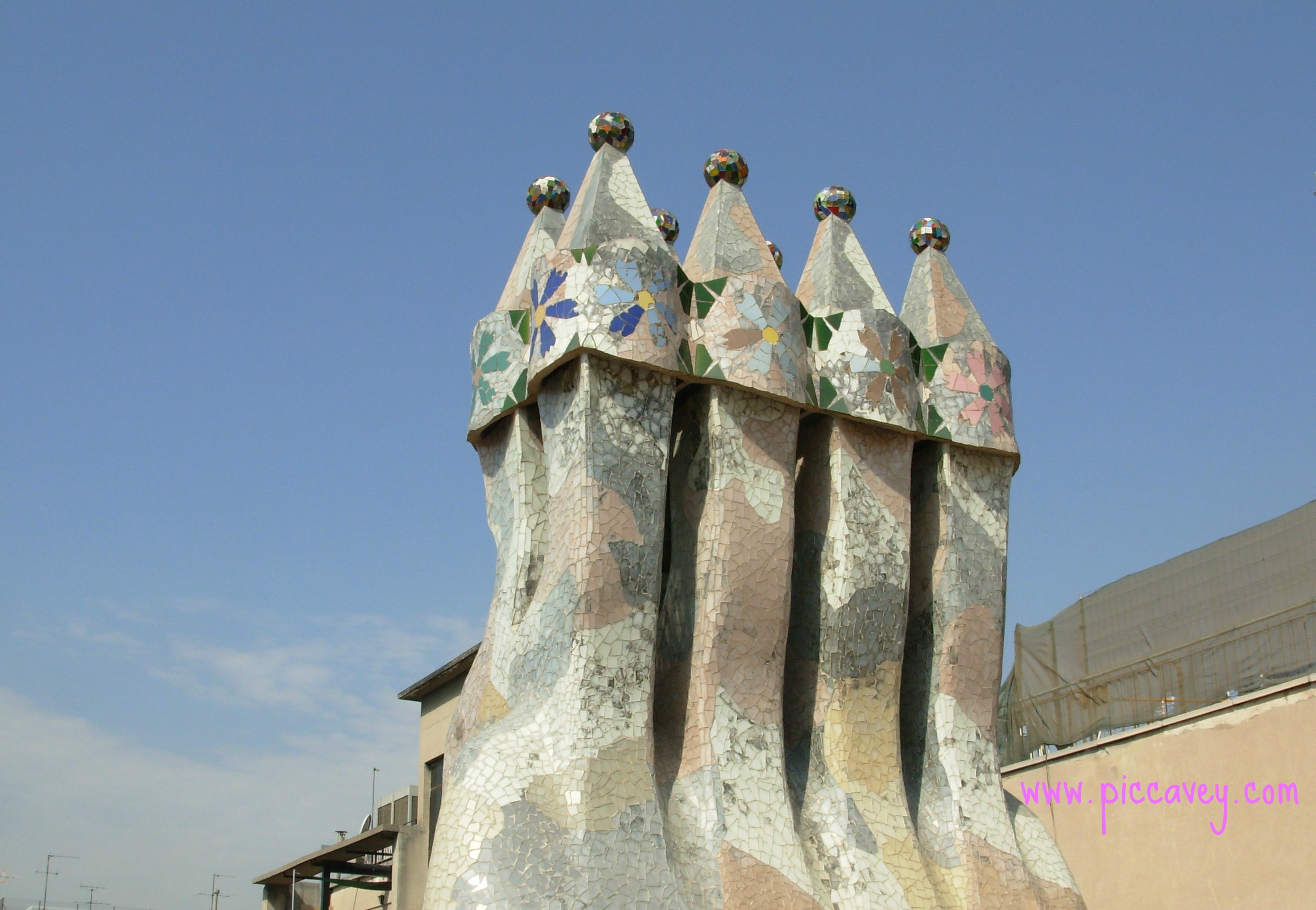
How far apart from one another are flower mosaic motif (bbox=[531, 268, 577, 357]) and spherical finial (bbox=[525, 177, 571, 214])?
1.72 meters

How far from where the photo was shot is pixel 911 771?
38.7ft

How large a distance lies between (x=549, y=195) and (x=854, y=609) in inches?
175

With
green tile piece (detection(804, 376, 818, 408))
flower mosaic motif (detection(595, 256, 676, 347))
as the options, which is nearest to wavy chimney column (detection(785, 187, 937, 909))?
green tile piece (detection(804, 376, 818, 408))

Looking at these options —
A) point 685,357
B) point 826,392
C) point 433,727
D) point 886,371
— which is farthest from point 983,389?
point 433,727

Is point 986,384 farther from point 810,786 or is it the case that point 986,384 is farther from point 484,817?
point 484,817

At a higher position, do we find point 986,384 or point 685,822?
point 986,384

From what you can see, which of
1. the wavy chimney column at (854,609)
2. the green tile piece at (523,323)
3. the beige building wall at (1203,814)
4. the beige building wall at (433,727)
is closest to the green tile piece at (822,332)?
the wavy chimney column at (854,609)

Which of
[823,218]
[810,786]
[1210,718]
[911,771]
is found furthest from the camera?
[1210,718]

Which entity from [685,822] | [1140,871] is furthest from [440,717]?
[685,822]

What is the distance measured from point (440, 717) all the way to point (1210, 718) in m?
10.9

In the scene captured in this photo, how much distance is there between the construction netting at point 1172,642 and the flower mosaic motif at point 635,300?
996 cm

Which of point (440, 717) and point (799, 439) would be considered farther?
point (440, 717)

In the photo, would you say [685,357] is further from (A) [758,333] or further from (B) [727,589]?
(B) [727,589]

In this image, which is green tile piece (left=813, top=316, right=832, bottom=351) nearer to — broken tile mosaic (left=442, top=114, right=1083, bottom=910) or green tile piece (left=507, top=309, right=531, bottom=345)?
broken tile mosaic (left=442, top=114, right=1083, bottom=910)
